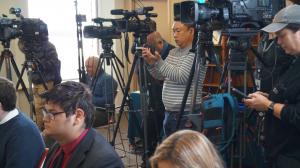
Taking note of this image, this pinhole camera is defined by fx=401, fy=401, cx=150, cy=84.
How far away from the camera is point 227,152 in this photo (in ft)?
8.88

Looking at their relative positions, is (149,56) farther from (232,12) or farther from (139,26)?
(232,12)

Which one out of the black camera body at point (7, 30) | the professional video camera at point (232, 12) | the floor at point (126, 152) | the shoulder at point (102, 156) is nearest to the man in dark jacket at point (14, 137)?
the shoulder at point (102, 156)

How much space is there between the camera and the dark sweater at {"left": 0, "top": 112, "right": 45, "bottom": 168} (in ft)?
6.15

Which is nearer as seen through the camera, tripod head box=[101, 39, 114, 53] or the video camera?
the video camera

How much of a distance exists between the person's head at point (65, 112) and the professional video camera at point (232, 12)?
939 millimetres

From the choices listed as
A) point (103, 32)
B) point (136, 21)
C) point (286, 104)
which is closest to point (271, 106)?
point (286, 104)

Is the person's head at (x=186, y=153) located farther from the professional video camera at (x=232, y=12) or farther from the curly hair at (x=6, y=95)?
the professional video camera at (x=232, y=12)

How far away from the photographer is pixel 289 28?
6.18 ft

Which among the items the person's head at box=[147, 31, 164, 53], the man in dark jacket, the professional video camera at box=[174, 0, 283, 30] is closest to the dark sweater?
the man in dark jacket

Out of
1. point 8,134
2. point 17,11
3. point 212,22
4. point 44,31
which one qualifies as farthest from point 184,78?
point 17,11

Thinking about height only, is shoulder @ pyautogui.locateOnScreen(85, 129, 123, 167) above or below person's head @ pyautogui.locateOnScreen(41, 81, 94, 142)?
below

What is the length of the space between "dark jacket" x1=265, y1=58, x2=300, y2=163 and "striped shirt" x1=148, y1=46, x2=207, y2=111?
0.68 metres

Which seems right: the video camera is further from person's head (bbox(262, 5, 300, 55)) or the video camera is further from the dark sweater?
person's head (bbox(262, 5, 300, 55))

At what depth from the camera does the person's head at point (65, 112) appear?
164 cm
